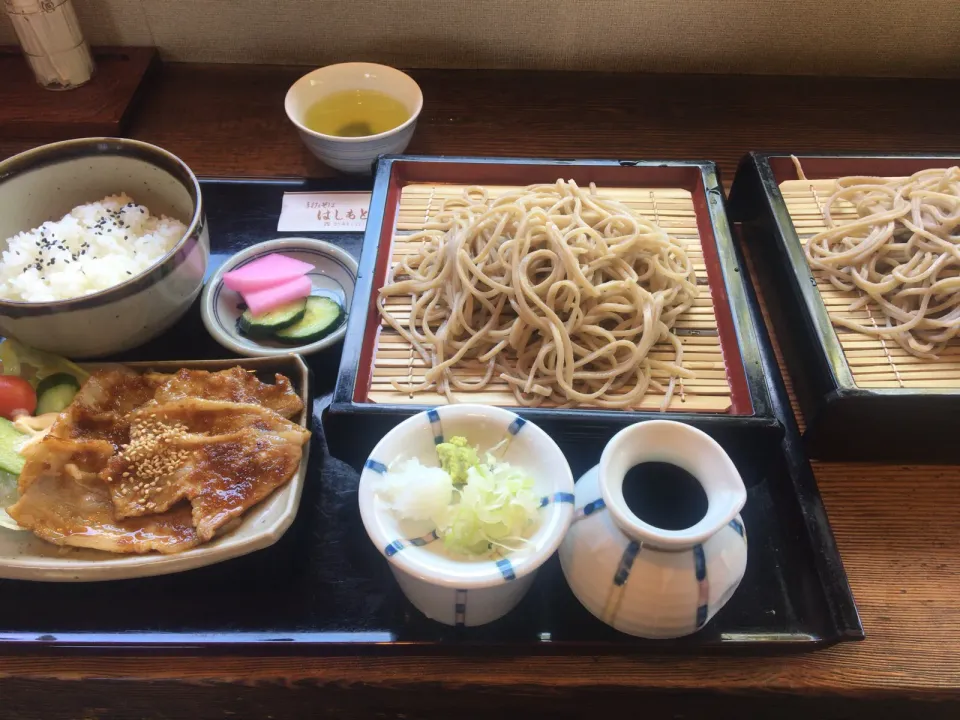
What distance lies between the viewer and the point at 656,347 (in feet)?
5.42

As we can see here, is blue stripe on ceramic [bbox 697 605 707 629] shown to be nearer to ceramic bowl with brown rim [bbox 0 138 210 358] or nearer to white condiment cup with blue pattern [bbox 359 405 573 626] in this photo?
white condiment cup with blue pattern [bbox 359 405 573 626]

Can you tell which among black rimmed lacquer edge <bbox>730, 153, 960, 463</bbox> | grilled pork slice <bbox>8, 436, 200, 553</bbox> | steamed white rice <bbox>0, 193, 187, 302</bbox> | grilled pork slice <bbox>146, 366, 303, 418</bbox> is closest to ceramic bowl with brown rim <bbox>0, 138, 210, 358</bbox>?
steamed white rice <bbox>0, 193, 187, 302</bbox>

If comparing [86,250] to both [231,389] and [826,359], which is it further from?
[826,359]

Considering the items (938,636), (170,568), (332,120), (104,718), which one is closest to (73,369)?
(170,568)

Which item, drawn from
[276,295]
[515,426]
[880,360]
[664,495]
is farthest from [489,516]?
[880,360]

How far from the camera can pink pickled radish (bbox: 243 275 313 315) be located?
1747mm

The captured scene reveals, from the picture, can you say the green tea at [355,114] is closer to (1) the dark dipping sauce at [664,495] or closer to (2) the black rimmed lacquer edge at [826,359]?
(2) the black rimmed lacquer edge at [826,359]

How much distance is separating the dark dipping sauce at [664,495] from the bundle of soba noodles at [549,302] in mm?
311

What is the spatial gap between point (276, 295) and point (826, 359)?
4.29 feet

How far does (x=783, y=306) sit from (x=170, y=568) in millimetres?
1520

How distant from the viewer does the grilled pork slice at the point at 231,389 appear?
1497mm

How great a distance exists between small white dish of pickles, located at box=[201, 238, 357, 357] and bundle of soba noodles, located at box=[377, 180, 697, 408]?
170 mm

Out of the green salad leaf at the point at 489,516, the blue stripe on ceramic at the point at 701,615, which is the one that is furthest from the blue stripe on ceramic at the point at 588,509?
the blue stripe on ceramic at the point at 701,615

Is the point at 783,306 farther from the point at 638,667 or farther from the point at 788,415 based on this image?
the point at 638,667
